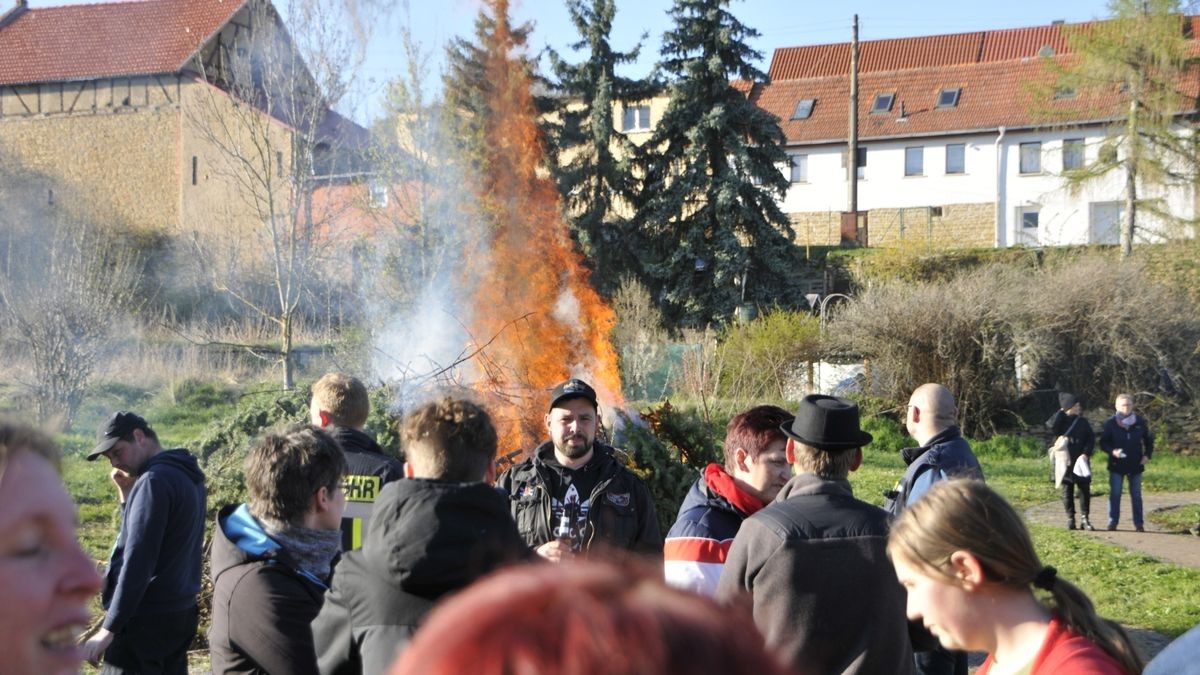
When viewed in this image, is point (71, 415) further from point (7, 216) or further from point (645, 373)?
point (7, 216)

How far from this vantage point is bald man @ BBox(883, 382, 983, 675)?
18.7ft

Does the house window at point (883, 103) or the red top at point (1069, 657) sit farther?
the house window at point (883, 103)

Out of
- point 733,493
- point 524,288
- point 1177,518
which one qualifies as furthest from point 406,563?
point 524,288

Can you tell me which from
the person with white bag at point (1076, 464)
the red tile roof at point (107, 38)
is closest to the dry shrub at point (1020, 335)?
the person with white bag at point (1076, 464)

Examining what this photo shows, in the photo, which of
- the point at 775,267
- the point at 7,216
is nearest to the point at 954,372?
the point at 775,267

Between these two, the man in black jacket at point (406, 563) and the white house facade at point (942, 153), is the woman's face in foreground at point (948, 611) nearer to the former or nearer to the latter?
the man in black jacket at point (406, 563)

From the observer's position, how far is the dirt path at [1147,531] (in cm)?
1223

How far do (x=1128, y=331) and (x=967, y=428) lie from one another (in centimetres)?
481

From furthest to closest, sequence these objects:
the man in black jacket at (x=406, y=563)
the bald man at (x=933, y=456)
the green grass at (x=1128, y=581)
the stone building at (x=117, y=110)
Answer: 1. the stone building at (x=117, y=110)
2. the green grass at (x=1128, y=581)
3. the bald man at (x=933, y=456)
4. the man in black jacket at (x=406, y=563)

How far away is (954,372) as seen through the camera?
23.7m

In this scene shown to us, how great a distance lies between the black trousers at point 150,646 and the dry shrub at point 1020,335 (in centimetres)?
2022

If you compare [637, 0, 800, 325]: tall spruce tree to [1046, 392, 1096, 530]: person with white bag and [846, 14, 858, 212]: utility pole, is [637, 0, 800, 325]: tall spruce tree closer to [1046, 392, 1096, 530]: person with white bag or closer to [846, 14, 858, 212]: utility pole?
[846, 14, 858, 212]: utility pole

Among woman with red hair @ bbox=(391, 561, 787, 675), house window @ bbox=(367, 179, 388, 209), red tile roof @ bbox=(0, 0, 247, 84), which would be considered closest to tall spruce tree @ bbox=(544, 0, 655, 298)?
house window @ bbox=(367, 179, 388, 209)

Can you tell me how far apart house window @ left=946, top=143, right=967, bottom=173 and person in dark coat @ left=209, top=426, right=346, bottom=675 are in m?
48.7
